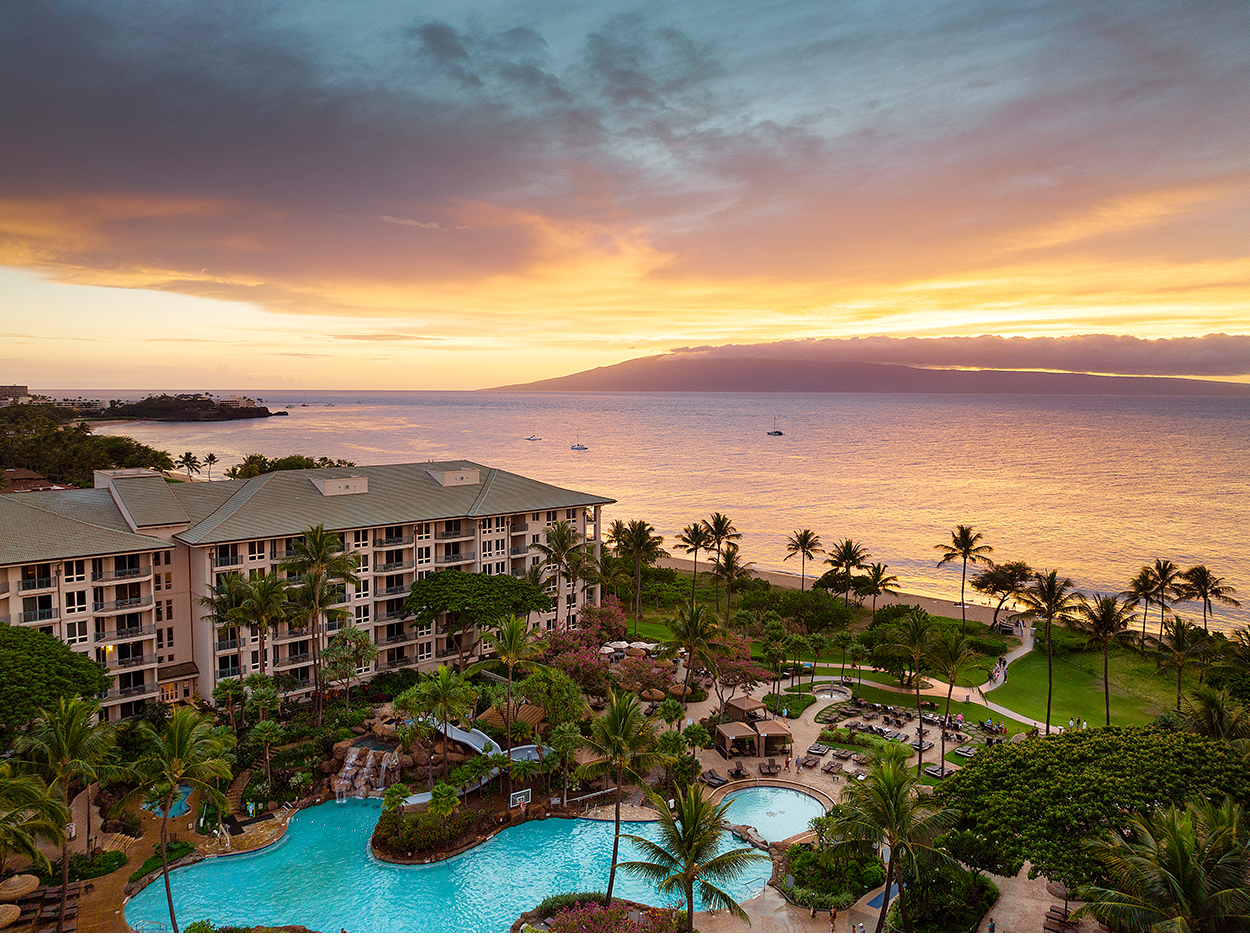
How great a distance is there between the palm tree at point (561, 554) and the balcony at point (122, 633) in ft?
86.4

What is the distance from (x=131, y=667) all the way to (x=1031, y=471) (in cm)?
20183

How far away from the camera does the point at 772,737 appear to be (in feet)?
141

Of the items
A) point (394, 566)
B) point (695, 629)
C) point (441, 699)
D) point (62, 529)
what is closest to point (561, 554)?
point (394, 566)

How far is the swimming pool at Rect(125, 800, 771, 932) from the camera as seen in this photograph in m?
28.6

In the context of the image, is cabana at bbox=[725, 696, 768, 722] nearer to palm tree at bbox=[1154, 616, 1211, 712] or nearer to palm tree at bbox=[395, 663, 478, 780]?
palm tree at bbox=[395, 663, 478, 780]

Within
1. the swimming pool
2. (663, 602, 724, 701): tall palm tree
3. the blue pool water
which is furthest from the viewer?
(663, 602, 724, 701): tall palm tree

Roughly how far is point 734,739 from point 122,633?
38439 mm

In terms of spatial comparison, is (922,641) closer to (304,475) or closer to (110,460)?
(304,475)

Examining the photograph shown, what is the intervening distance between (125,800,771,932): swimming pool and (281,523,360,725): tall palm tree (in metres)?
12.1

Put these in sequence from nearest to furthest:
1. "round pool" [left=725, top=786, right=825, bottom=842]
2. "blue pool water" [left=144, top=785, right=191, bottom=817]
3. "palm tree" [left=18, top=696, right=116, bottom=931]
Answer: "palm tree" [left=18, top=696, right=116, bottom=931] → "round pool" [left=725, top=786, right=825, bottom=842] → "blue pool water" [left=144, top=785, right=191, bottom=817]

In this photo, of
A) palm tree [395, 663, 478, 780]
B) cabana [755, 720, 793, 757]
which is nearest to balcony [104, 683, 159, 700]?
palm tree [395, 663, 478, 780]

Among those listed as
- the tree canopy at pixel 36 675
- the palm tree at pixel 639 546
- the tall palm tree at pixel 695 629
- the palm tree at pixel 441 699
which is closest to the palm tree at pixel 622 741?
the palm tree at pixel 441 699

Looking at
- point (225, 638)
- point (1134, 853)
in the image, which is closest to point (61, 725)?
point (225, 638)

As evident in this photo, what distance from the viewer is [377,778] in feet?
127
